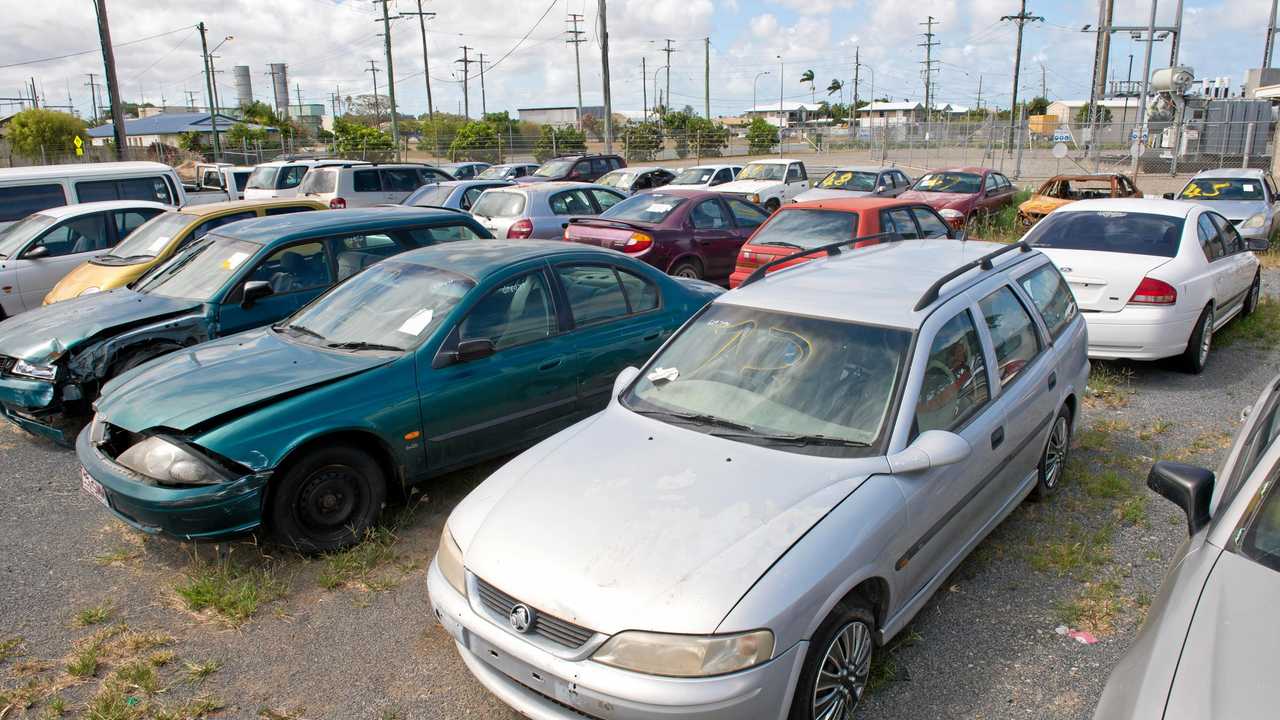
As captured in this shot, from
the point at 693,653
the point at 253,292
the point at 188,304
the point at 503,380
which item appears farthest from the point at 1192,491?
the point at 188,304

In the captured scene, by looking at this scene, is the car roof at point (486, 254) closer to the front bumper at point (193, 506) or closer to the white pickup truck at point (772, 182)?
the front bumper at point (193, 506)

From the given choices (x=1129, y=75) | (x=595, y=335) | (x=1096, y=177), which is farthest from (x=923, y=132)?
(x=1129, y=75)

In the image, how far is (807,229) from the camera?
9.76 metres

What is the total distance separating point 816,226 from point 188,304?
644 centimetres

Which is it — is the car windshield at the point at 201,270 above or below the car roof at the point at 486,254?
below

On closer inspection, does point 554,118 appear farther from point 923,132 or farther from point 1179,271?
point 1179,271

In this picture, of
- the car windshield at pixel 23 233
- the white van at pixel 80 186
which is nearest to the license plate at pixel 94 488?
the car windshield at pixel 23 233

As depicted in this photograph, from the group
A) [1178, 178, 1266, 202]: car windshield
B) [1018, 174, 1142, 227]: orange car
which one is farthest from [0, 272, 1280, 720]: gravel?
[1178, 178, 1266, 202]: car windshield

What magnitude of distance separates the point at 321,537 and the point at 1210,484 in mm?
4074

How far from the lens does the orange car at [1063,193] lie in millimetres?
14977

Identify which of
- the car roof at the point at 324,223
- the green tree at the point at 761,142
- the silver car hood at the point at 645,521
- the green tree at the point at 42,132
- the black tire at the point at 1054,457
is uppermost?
the green tree at the point at 42,132

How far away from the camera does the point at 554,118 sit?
11769 cm

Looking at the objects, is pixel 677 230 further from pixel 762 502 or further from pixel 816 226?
pixel 762 502

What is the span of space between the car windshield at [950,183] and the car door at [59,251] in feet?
50.3
